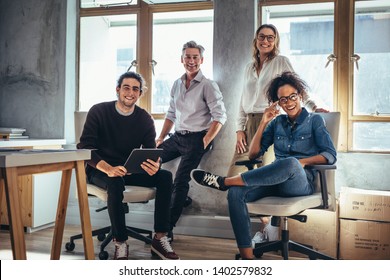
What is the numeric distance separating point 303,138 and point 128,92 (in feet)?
3.66

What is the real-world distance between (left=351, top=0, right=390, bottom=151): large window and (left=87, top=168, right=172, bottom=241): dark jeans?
1442 millimetres

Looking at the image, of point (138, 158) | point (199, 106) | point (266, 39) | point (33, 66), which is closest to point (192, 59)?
point (199, 106)

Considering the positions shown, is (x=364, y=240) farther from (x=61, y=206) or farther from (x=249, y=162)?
(x=61, y=206)

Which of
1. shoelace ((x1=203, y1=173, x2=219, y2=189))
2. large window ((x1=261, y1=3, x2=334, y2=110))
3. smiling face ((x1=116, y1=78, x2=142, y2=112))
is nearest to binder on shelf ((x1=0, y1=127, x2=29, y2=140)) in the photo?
smiling face ((x1=116, y1=78, x2=142, y2=112))

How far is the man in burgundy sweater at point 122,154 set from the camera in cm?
246

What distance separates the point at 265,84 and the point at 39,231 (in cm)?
205

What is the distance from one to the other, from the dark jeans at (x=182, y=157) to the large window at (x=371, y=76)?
112 cm

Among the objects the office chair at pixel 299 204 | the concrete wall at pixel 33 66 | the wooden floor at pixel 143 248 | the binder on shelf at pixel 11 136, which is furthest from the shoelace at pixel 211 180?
the binder on shelf at pixel 11 136

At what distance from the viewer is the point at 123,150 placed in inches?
108

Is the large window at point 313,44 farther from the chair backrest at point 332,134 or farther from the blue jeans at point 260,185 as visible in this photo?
the blue jeans at point 260,185

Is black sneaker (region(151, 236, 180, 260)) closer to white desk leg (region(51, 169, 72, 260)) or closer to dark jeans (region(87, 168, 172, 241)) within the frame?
dark jeans (region(87, 168, 172, 241))

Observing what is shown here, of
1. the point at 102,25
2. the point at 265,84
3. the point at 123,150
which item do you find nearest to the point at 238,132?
the point at 265,84

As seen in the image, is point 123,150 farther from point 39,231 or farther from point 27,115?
point 27,115

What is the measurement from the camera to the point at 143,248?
2.86 meters
